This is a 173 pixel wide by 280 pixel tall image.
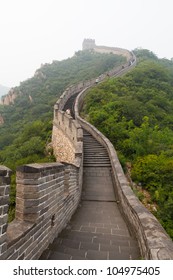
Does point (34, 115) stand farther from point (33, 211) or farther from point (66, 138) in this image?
point (33, 211)

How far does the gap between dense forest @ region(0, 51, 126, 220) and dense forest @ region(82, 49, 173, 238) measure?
3993 millimetres

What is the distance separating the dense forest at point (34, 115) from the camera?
1609 cm

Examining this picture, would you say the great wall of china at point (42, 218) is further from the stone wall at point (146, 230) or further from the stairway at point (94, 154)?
the stairway at point (94, 154)

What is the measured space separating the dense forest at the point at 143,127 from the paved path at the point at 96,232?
58.2 inches

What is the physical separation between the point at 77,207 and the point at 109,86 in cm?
1683

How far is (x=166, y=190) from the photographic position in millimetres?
9477

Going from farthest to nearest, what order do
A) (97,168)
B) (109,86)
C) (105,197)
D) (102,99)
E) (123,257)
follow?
(109,86) < (102,99) < (97,168) < (105,197) < (123,257)

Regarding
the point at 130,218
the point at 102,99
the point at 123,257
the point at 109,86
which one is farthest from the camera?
the point at 109,86

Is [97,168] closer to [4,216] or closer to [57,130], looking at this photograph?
[57,130]

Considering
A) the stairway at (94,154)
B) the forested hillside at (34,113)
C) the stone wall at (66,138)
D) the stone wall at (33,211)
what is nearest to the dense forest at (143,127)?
the stairway at (94,154)

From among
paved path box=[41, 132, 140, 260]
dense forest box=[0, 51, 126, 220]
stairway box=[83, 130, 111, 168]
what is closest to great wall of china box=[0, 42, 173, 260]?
paved path box=[41, 132, 140, 260]

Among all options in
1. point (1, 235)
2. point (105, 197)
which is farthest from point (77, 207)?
point (1, 235)

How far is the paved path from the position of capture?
4.29 metres

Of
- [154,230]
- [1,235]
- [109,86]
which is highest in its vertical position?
[109,86]
